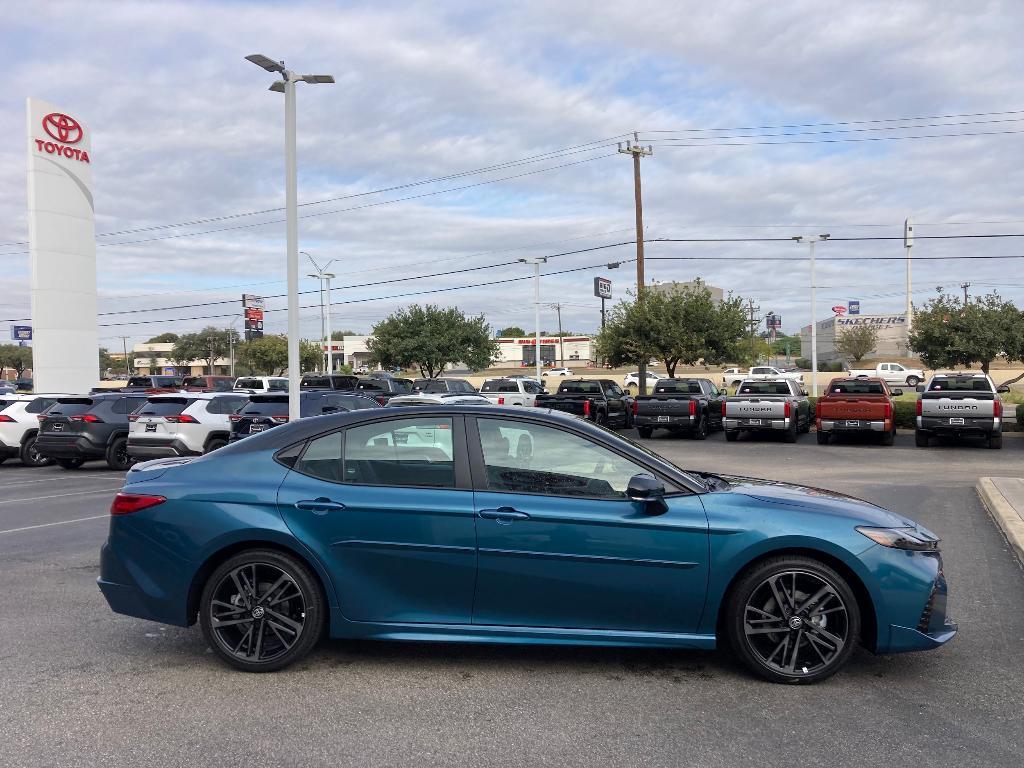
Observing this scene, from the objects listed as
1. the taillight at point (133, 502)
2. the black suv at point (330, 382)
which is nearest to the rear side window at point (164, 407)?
the black suv at point (330, 382)

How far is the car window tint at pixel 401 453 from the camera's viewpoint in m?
4.98

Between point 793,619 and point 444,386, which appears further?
point 444,386

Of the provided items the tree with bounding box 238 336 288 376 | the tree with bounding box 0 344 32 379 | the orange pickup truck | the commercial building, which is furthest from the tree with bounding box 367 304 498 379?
the tree with bounding box 0 344 32 379

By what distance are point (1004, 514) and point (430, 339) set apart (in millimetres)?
41983

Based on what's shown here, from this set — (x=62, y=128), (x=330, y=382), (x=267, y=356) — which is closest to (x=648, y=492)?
(x=330, y=382)

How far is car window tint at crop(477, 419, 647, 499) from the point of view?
489 centimetres

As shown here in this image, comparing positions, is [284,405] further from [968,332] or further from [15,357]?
[15,357]

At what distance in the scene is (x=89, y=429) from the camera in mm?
17938

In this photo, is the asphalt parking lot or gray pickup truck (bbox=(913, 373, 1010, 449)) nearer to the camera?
the asphalt parking lot

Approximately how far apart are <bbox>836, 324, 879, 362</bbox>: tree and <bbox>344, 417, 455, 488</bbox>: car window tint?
85829 millimetres

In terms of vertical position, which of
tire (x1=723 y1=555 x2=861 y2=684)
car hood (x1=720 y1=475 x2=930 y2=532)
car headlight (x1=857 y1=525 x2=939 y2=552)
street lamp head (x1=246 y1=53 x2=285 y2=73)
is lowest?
tire (x1=723 y1=555 x2=861 y2=684)

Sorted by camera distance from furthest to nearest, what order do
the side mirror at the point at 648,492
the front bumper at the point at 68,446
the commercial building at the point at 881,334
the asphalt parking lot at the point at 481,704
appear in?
the commercial building at the point at 881,334 → the front bumper at the point at 68,446 → the side mirror at the point at 648,492 → the asphalt parking lot at the point at 481,704

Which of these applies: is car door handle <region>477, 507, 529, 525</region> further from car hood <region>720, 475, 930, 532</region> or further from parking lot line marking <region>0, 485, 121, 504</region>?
parking lot line marking <region>0, 485, 121, 504</region>

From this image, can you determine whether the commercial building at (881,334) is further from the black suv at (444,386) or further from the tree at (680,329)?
the black suv at (444,386)
